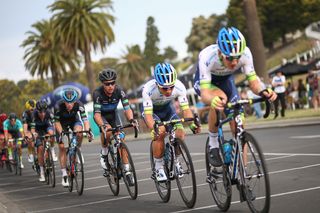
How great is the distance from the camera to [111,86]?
11.3 metres

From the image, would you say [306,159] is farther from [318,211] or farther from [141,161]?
[141,161]

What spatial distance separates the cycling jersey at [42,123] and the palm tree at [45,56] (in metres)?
40.8

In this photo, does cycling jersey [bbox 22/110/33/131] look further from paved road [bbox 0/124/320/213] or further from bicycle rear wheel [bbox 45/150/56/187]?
bicycle rear wheel [bbox 45/150/56/187]

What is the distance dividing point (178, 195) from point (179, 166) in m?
1.32

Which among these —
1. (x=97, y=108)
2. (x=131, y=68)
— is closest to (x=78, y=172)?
(x=97, y=108)

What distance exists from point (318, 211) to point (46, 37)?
177 feet

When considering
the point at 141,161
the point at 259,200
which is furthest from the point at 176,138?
the point at 141,161

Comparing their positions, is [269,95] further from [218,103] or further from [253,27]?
[253,27]

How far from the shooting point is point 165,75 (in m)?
9.23

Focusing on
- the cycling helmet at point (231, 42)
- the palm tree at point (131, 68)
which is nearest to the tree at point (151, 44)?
the palm tree at point (131, 68)

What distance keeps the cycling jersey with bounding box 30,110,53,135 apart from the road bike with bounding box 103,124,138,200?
176 inches

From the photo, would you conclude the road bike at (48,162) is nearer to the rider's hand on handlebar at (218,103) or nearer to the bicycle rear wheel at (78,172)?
the bicycle rear wheel at (78,172)

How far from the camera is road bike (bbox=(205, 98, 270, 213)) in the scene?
6863 millimetres

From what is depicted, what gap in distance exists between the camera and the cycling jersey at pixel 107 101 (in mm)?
11508
